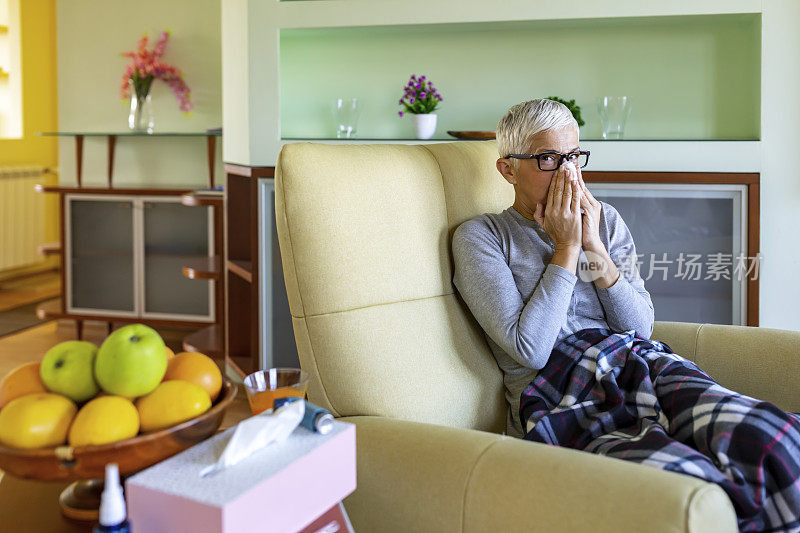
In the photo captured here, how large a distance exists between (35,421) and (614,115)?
8.14 ft

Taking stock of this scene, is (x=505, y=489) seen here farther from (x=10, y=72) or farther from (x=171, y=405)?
(x=10, y=72)

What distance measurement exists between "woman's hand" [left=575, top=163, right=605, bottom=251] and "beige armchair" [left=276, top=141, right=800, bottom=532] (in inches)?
8.8

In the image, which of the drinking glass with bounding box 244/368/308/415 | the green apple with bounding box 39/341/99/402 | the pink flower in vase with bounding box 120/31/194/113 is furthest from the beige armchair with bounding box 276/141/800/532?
the pink flower in vase with bounding box 120/31/194/113

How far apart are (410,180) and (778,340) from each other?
83cm

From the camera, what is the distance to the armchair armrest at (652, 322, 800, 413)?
168 centimetres

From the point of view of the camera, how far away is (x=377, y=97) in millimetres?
3275

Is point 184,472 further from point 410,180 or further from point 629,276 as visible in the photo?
point 629,276

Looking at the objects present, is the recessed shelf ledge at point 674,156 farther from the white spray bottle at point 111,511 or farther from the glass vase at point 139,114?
the glass vase at point 139,114

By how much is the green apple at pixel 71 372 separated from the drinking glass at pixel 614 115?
2.33 metres

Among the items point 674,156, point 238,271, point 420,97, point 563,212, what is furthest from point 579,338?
point 238,271

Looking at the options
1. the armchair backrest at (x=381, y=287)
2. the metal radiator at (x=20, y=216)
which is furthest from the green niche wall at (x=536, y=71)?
the metal radiator at (x=20, y=216)

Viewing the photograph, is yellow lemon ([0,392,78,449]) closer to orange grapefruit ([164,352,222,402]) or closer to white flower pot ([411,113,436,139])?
orange grapefruit ([164,352,222,402])

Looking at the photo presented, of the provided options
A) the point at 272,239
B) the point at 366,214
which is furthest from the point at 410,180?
the point at 272,239

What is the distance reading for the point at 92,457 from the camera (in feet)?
2.95
